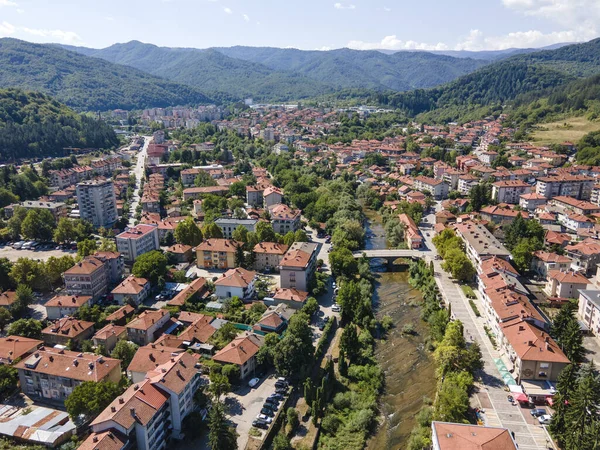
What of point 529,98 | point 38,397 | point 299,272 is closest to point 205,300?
point 299,272

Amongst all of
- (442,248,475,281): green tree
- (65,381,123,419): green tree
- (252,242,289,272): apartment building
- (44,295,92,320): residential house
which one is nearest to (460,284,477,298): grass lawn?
(442,248,475,281): green tree

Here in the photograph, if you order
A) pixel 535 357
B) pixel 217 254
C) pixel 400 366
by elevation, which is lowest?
pixel 400 366

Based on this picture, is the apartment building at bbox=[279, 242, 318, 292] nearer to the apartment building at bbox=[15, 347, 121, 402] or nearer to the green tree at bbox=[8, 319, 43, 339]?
the apartment building at bbox=[15, 347, 121, 402]

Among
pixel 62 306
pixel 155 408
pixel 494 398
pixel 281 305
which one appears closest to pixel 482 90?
pixel 281 305

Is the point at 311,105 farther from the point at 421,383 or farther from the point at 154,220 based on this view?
the point at 421,383

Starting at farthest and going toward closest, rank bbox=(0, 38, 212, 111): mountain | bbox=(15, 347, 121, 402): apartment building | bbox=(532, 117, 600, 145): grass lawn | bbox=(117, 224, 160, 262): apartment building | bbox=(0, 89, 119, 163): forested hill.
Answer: bbox=(0, 38, 212, 111): mountain
bbox=(532, 117, 600, 145): grass lawn
bbox=(0, 89, 119, 163): forested hill
bbox=(117, 224, 160, 262): apartment building
bbox=(15, 347, 121, 402): apartment building

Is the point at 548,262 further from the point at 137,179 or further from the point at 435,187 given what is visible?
the point at 137,179
